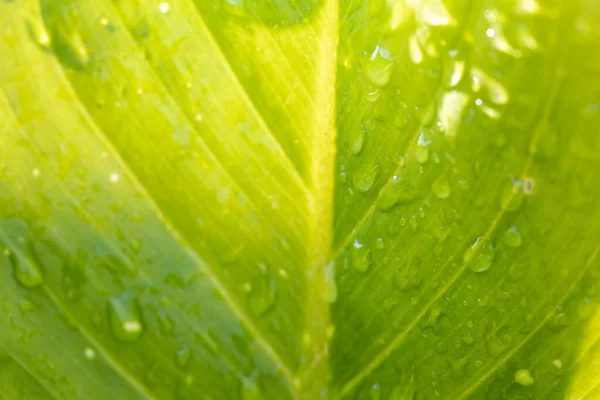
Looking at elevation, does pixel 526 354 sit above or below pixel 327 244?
below

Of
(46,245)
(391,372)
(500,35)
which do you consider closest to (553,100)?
(500,35)

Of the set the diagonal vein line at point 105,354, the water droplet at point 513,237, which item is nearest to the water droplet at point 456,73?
the water droplet at point 513,237

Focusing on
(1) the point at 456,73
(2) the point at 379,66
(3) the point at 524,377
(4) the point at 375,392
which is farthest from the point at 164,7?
(3) the point at 524,377

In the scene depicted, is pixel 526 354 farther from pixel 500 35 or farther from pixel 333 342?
pixel 500 35

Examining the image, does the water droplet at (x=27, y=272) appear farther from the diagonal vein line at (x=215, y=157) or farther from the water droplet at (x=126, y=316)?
the diagonal vein line at (x=215, y=157)

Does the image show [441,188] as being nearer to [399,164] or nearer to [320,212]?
[399,164]
